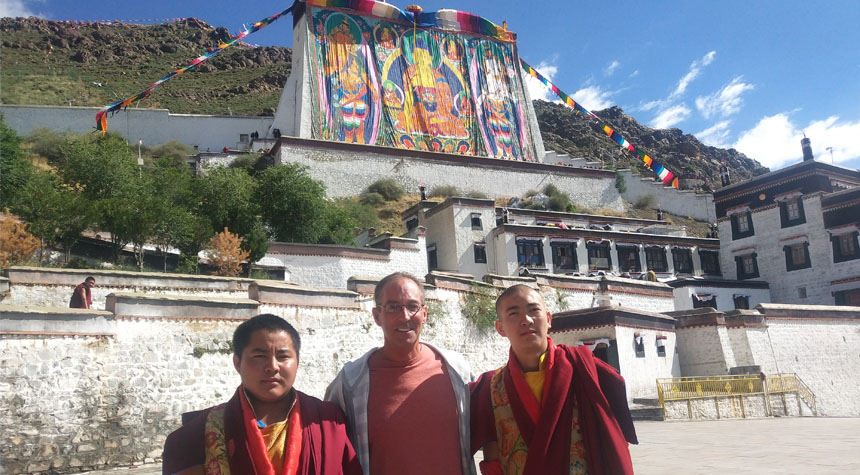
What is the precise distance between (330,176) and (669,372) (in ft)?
77.1

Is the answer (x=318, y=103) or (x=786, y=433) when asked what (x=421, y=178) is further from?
(x=786, y=433)

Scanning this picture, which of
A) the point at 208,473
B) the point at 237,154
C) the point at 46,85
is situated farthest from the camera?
the point at 46,85

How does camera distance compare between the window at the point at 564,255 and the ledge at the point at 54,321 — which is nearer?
the ledge at the point at 54,321

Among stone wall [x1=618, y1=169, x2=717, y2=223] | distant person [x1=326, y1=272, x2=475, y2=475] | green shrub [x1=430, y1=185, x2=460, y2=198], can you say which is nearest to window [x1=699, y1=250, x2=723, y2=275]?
stone wall [x1=618, y1=169, x2=717, y2=223]

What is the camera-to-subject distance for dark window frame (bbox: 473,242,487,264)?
92.8 feet

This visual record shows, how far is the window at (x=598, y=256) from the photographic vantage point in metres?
30.0

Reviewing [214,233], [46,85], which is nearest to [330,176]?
[214,233]

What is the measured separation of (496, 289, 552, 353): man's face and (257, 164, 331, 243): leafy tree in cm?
2082

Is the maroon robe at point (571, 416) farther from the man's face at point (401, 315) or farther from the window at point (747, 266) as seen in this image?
the window at point (747, 266)

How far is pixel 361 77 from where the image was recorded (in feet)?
131

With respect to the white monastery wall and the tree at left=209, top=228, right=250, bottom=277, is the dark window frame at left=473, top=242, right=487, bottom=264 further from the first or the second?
the white monastery wall

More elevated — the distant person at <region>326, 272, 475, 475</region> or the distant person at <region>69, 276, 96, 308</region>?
the distant person at <region>69, 276, 96, 308</region>

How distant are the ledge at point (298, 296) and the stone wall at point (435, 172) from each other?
23.8m

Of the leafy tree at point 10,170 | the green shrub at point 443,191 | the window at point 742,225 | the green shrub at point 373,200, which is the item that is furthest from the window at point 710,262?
the leafy tree at point 10,170
